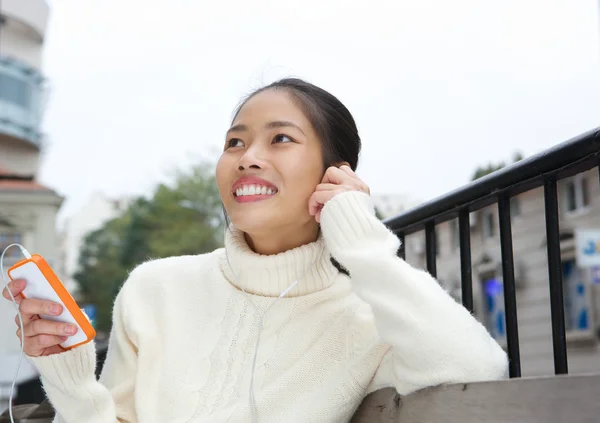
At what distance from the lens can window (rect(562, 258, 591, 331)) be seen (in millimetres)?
20078

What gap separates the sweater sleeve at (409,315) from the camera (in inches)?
50.0

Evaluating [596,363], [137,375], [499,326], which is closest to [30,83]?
[499,326]

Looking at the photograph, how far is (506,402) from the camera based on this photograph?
0.98 meters

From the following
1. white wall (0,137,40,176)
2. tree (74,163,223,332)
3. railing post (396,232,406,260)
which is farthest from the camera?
white wall (0,137,40,176)

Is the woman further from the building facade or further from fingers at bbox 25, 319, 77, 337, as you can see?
the building facade

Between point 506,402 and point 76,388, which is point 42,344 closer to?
point 76,388

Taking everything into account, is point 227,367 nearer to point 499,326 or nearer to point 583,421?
point 583,421

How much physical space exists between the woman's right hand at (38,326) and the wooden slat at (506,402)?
2.28 feet

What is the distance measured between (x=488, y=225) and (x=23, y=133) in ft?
72.7

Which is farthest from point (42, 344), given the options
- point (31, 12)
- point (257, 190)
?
point (31, 12)

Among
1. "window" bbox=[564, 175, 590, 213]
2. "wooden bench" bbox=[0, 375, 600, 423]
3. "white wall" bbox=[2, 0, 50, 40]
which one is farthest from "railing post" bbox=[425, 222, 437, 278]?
"white wall" bbox=[2, 0, 50, 40]

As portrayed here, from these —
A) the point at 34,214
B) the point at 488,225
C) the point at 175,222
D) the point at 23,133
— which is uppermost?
the point at 23,133

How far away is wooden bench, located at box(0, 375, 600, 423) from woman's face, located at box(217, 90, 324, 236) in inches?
18.5

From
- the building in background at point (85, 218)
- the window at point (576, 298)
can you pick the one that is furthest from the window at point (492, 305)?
the building in background at point (85, 218)
